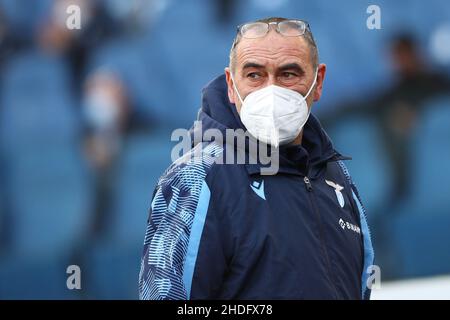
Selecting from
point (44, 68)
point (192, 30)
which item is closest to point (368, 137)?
point (192, 30)

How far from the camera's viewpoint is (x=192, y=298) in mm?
2531

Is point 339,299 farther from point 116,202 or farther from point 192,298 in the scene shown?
point 116,202

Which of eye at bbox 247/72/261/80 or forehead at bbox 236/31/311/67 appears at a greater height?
forehead at bbox 236/31/311/67

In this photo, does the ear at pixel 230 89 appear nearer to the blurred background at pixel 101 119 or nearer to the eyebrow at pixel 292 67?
the eyebrow at pixel 292 67

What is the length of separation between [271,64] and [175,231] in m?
0.60

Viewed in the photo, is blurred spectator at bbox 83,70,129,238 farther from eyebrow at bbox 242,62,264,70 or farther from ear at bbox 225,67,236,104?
eyebrow at bbox 242,62,264,70

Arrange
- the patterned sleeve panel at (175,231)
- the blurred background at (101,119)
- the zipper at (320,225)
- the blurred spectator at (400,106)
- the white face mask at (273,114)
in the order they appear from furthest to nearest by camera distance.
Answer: the blurred spectator at (400,106) → the blurred background at (101,119) → the white face mask at (273,114) → the zipper at (320,225) → the patterned sleeve panel at (175,231)

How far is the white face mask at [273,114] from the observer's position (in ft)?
9.14

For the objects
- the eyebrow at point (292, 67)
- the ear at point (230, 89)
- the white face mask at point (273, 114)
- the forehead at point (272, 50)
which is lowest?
the white face mask at point (273, 114)

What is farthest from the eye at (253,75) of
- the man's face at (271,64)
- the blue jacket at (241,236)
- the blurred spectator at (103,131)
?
the blurred spectator at (103,131)

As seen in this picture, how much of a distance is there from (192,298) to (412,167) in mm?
4048

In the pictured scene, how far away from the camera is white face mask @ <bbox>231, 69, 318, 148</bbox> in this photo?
279cm

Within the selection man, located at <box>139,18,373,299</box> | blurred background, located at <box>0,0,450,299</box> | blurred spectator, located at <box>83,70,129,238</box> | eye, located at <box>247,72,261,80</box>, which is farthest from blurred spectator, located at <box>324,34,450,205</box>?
eye, located at <box>247,72,261,80</box>

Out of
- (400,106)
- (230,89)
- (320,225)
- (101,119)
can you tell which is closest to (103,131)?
(101,119)
